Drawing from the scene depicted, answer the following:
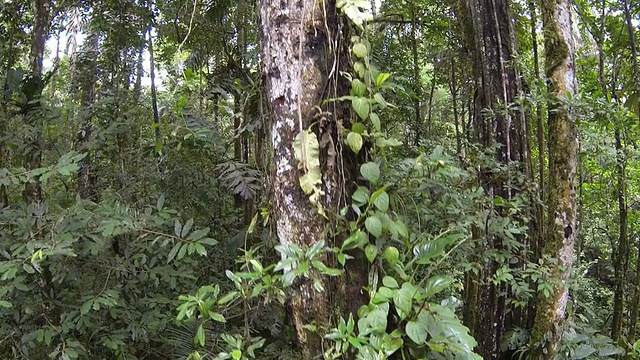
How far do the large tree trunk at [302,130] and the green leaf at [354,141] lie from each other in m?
0.05

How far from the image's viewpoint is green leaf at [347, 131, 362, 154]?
1359mm

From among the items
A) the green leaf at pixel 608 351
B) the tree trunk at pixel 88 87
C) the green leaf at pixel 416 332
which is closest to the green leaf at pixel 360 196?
the green leaf at pixel 416 332

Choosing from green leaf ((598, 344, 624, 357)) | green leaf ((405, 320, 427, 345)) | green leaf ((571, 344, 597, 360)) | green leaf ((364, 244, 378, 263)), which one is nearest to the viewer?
green leaf ((405, 320, 427, 345))

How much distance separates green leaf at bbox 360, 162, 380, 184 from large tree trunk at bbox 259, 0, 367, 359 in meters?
0.08

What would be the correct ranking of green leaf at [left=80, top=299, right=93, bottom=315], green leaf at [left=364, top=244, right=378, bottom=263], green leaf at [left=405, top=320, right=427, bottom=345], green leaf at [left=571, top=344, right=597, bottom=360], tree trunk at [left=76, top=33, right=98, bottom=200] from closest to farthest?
green leaf at [left=405, top=320, right=427, bottom=345] → green leaf at [left=364, top=244, right=378, bottom=263] → green leaf at [left=80, top=299, right=93, bottom=315] → green leaf at [left=571, top=344, right=597, bottom=360] → tree trunk at [left=76, top=33, right=98, bottom=200]

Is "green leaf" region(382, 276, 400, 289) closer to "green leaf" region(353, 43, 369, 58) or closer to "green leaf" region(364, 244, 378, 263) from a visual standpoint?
"green leaf" region(364, 244, 378, 263)

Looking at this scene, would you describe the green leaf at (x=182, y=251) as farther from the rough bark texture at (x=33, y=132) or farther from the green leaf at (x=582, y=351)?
the green leaf at (x=582, y=351)

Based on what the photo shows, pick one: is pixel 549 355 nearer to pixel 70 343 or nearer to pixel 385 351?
pixel 385 351

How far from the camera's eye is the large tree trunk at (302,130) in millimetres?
1371

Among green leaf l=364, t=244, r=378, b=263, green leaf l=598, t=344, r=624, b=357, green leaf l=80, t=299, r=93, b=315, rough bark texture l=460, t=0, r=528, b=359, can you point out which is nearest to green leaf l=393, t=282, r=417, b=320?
green leaf l=364, t=244, r=378, b=263

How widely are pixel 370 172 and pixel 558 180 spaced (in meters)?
1.70

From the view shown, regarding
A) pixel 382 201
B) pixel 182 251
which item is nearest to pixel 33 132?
pixel 182 251

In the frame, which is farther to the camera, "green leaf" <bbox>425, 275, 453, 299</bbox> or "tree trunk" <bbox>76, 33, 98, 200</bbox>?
"tree trunk" <bbox>76, 33, 98, 200</bbox>

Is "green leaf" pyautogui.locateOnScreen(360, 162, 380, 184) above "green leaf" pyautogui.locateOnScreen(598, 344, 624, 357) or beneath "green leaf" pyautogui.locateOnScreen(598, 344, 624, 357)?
above
